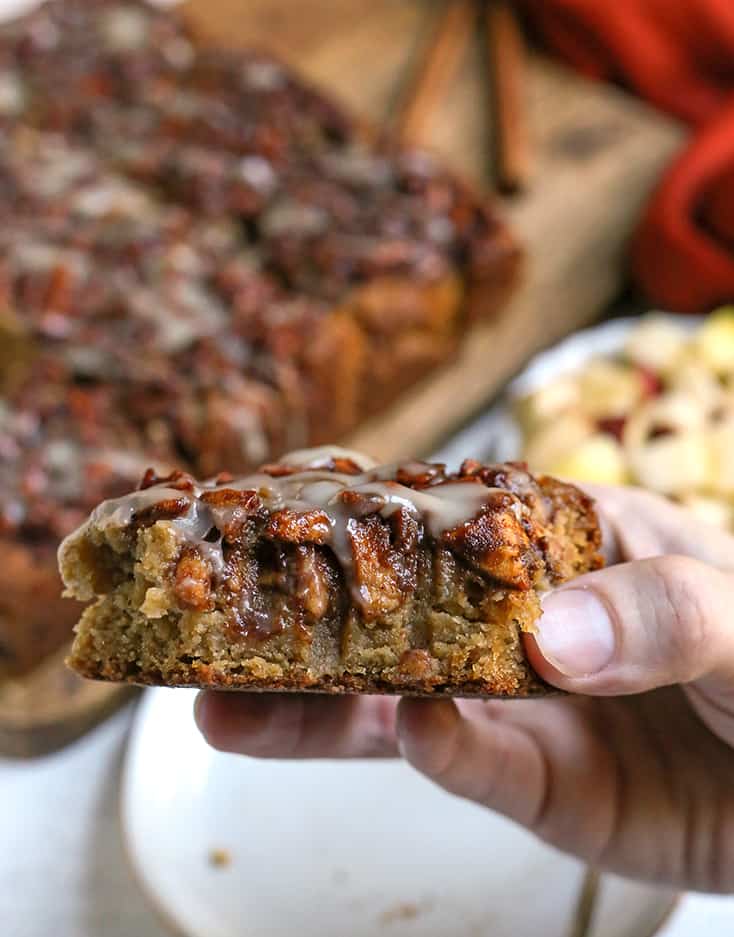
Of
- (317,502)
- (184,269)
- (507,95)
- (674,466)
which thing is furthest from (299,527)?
(507,95)

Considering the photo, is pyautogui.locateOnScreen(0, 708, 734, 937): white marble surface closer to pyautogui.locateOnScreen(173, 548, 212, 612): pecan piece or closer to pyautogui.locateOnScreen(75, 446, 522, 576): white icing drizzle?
pyautogui.locateOnScreen(75, 446, 522, 576): white icing drizzle

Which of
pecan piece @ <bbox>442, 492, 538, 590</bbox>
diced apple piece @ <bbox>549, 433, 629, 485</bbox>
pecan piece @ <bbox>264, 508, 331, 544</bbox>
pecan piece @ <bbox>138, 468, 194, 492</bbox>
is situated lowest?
diced apple piece @ <bbox>549, 433, 629, 485</bbox>

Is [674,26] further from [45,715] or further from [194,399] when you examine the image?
[45,715]

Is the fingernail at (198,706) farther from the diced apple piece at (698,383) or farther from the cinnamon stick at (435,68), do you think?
the cinnamon stick at (435,68)

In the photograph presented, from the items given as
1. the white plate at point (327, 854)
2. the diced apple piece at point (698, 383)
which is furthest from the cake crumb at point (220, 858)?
the diced apple piece at point (698, 383)

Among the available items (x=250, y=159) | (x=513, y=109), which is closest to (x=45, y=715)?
(x=250, y=159)

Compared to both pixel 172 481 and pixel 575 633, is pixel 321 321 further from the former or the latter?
pixel 575 633

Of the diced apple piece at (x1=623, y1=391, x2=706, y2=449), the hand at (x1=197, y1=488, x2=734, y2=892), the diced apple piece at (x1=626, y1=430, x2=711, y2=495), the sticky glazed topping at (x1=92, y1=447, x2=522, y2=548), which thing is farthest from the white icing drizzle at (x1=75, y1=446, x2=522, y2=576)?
the diced apple piece at (x1=623, y1=391, x2=706, y2=449)
